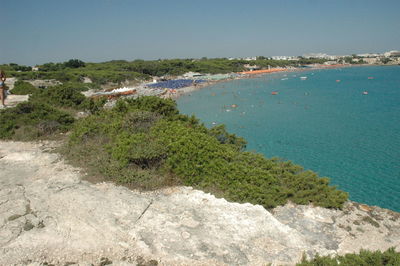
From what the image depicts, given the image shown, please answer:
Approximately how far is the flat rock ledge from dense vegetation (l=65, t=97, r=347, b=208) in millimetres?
489

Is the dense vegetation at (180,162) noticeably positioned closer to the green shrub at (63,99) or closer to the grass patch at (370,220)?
the grass patch at (370,220)

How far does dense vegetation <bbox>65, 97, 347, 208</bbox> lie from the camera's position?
916cm

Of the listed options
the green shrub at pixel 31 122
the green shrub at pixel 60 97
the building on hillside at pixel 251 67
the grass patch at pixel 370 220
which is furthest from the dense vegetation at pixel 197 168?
the building on hillside at pixel 251 67

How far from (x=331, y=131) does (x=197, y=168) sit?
57.4 ft

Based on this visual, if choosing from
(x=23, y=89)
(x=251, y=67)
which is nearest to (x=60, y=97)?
(x=23, y=89)

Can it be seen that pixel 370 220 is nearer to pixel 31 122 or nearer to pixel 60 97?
pixel 31 122

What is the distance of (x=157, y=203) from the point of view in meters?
8.37

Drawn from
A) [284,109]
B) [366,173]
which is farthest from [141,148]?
[284,109]

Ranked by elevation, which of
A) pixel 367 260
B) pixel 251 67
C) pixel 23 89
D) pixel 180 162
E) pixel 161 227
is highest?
pixel 251 67

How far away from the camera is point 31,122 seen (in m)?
16.1

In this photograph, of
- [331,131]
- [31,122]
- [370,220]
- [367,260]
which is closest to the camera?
[367,260]

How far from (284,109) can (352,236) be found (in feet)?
91.5

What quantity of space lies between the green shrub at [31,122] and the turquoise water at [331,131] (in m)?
12.6

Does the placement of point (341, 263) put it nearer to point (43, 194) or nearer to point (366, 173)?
point (43, 194)
